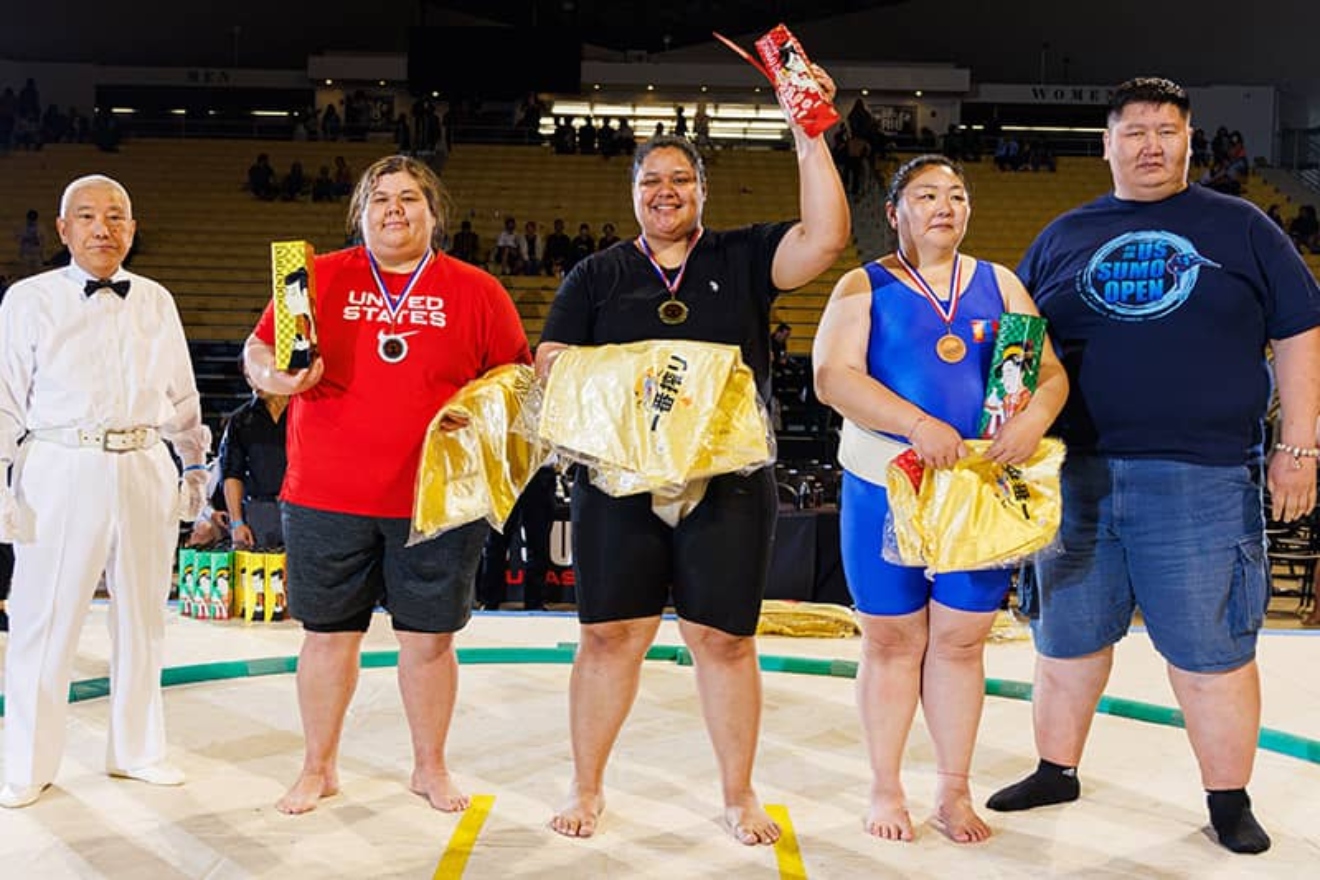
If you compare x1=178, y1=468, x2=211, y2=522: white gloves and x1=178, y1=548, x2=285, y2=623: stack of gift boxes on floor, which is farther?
x1=178, y1=548, x2=285, y2=623: stack of gift boxes on floor

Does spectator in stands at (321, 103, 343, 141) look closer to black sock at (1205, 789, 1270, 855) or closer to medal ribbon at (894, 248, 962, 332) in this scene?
medal ribbon at (894, 248, 962, 332)

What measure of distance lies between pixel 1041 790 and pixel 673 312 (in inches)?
64.0

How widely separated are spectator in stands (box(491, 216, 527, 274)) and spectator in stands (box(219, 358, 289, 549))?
963 centimetres

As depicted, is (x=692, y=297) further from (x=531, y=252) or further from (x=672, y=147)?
(x=531, y=252)

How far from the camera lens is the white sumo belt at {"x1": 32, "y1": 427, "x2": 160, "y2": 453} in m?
3.57

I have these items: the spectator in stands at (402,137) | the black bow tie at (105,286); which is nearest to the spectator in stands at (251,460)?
the black bow tie at (105,286)

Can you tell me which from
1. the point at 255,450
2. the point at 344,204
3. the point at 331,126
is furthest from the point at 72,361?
the point at 331,126

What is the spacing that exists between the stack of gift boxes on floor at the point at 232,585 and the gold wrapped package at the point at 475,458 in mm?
3253

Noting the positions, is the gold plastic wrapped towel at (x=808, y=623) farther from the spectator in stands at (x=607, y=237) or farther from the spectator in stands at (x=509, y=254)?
the spectator in stands at (x=509, y=254)

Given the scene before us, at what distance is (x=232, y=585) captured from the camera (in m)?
6.48

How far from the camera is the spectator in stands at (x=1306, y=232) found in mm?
17828

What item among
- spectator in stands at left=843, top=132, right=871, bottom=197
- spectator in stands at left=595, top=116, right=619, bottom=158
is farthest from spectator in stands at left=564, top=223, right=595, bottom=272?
spectator in stands at left=595, top=116, right=619, bottom=158

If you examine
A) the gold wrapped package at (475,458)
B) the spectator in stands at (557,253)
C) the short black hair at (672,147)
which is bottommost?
the gold wrapped package at (475,458)

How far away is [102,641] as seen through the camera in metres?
5.66
